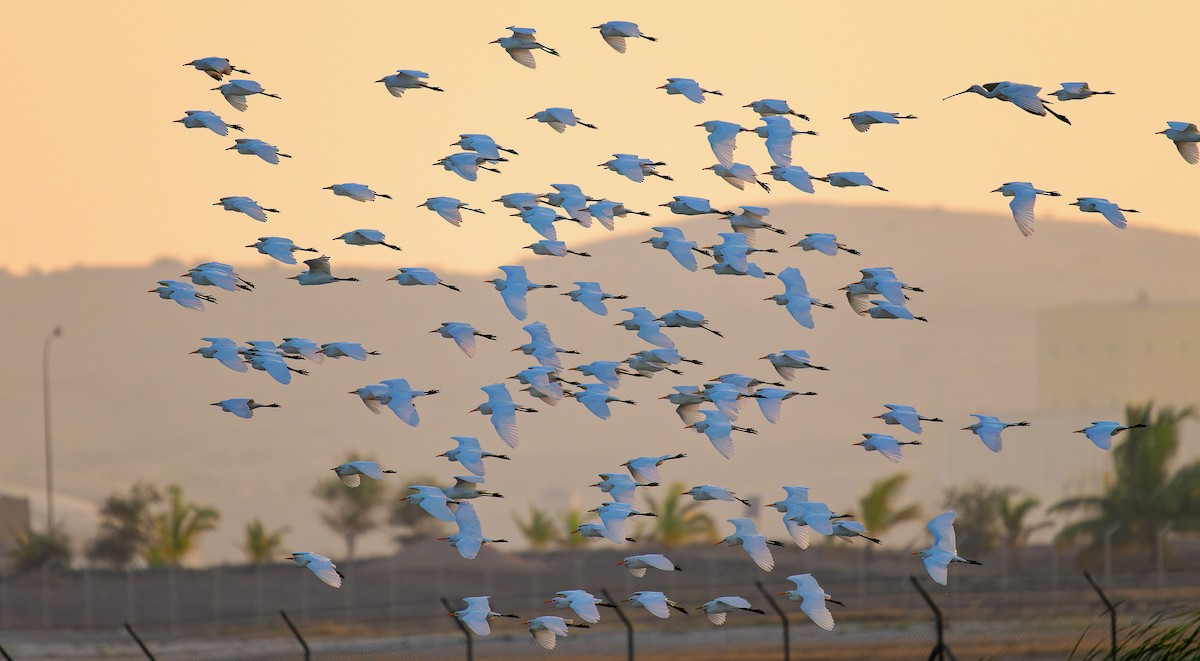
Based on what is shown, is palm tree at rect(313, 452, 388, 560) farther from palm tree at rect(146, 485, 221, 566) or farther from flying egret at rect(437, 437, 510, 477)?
flying egret at rect(437, 437, 510, 477)

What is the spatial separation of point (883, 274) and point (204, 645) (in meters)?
43.6

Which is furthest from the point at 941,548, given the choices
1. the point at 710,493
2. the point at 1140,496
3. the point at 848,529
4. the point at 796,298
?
the point at 1140,496

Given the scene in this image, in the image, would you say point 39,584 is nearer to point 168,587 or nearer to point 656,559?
point 168,587

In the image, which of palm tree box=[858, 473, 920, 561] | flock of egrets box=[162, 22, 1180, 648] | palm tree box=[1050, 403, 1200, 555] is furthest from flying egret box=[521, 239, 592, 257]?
palm tree box=[858, 473, 920, 561]

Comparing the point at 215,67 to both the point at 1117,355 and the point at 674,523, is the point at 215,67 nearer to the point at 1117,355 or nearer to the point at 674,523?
the point at 674,523

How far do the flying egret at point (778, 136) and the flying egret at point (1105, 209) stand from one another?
3479mm

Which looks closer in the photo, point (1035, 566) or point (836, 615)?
point (836, 615)

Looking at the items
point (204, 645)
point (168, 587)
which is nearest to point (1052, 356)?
point (168, 587)

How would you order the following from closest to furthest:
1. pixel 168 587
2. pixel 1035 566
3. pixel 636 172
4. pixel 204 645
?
pixel 636 172
pixel 204 645
pixel 168 587
pixel 1035 566

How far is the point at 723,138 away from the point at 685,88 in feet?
2.67

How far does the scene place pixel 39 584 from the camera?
81.8 metres

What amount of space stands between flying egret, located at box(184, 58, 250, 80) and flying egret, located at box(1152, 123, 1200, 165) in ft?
36.4

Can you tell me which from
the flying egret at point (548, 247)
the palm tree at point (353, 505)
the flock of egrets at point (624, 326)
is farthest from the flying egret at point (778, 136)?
the palm tree at point (353, 505)

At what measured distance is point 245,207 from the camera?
81.1ft
